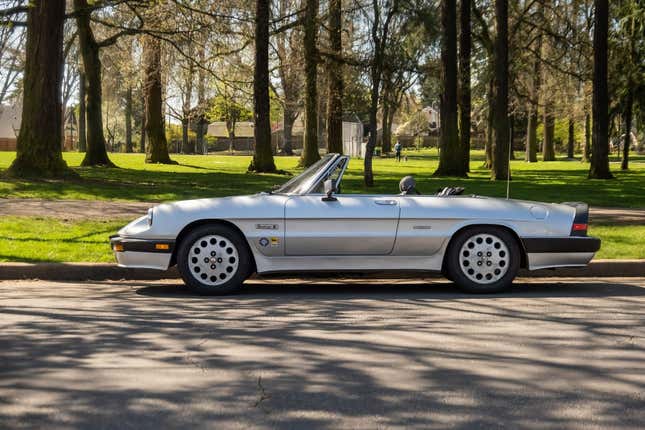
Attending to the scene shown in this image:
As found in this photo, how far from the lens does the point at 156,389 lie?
501 cm

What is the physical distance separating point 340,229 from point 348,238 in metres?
0.11

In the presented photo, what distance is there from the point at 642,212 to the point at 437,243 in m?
9.75

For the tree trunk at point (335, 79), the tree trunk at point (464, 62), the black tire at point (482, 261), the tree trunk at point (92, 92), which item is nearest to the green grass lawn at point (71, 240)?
the black tire at point (482, 261)

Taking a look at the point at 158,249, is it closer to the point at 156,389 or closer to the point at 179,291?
the point at 179,291

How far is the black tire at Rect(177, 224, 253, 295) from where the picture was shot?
857 cm

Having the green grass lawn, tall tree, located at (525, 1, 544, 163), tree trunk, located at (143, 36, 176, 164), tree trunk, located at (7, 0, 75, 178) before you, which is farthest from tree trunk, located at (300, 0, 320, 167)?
the green grass lawn

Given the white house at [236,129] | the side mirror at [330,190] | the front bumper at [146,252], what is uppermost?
the white house at [236,129]

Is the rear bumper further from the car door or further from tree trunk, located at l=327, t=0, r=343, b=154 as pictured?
tree trunk, located at l=327, t=0, r=343, b=154

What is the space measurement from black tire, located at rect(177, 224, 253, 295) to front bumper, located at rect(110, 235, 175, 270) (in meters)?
0.12

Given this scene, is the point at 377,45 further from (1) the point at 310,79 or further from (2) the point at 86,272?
(2) the point at 86,272

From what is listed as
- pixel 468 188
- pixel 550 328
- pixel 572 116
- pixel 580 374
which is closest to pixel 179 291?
pixel 550 328

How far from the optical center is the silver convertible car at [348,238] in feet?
28.1

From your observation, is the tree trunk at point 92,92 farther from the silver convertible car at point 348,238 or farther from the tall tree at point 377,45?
the silver convertible car at point 348,238

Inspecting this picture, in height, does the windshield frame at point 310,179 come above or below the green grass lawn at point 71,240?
above
